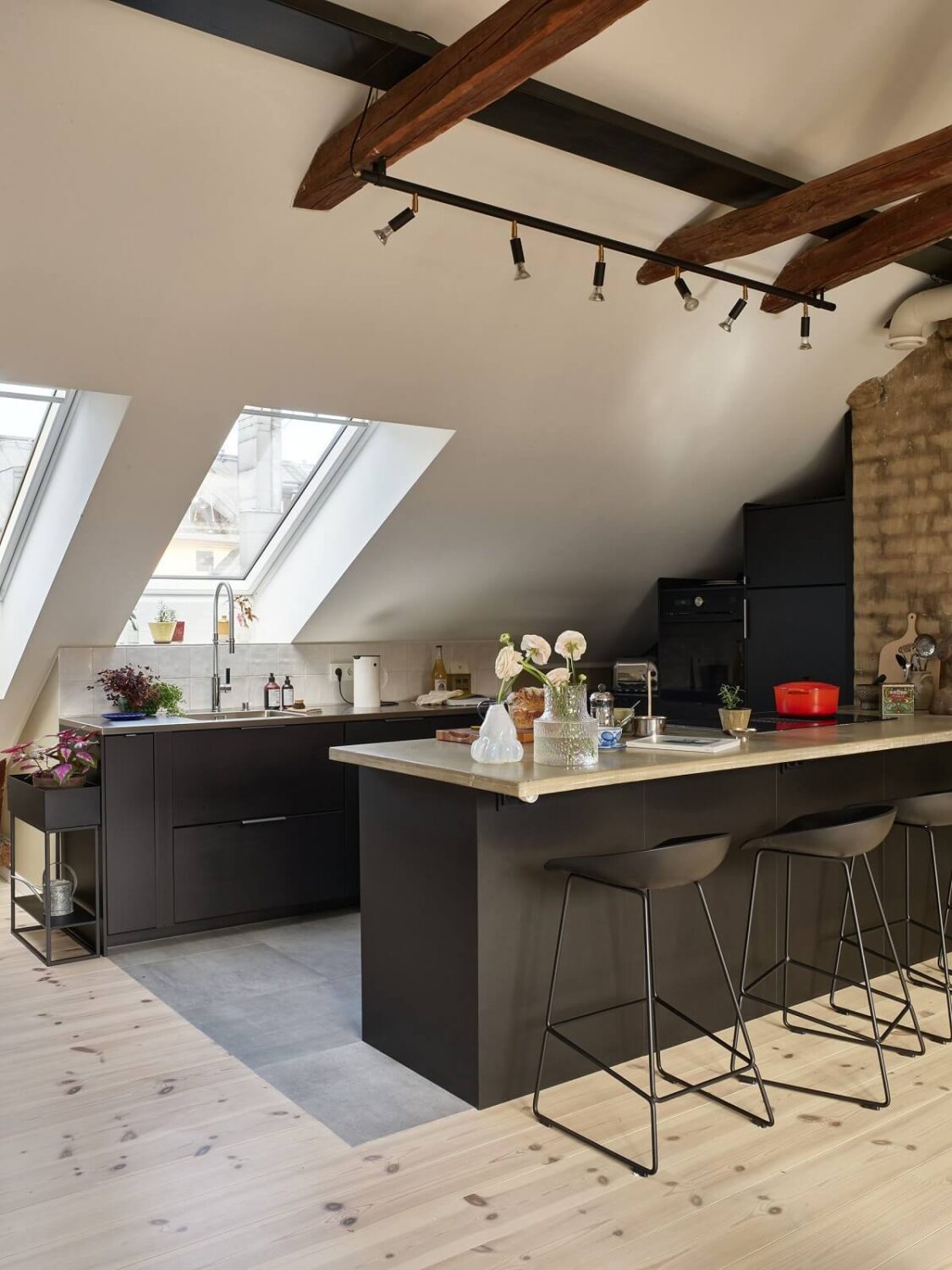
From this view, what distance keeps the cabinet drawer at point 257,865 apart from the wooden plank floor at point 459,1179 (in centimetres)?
132

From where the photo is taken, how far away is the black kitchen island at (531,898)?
318cm

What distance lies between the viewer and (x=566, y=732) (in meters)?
3.13

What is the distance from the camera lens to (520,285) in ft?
14.1

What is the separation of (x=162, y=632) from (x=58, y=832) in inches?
47.7

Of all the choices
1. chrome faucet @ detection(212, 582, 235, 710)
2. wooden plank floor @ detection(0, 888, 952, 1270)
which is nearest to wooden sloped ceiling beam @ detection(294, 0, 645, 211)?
chrome faucet @ detection(212, 582, 235, 710)

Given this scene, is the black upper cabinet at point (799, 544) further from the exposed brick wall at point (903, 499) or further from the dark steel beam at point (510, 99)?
the dark steel beam at point (510, 99)

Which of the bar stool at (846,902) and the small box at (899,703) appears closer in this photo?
the bar stool at (846,902)

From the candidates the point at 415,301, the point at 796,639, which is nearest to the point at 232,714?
the point at 415,301

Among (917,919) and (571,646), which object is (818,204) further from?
(917,919)

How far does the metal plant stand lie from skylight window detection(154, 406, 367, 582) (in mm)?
1371

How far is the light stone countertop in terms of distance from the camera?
117 inches

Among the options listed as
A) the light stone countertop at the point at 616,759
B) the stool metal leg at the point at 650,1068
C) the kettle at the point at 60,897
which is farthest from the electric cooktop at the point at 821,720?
the kettle at the point at 60,897

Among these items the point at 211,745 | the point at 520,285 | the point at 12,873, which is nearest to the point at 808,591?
the point at 520,285

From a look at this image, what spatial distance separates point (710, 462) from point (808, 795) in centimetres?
237
